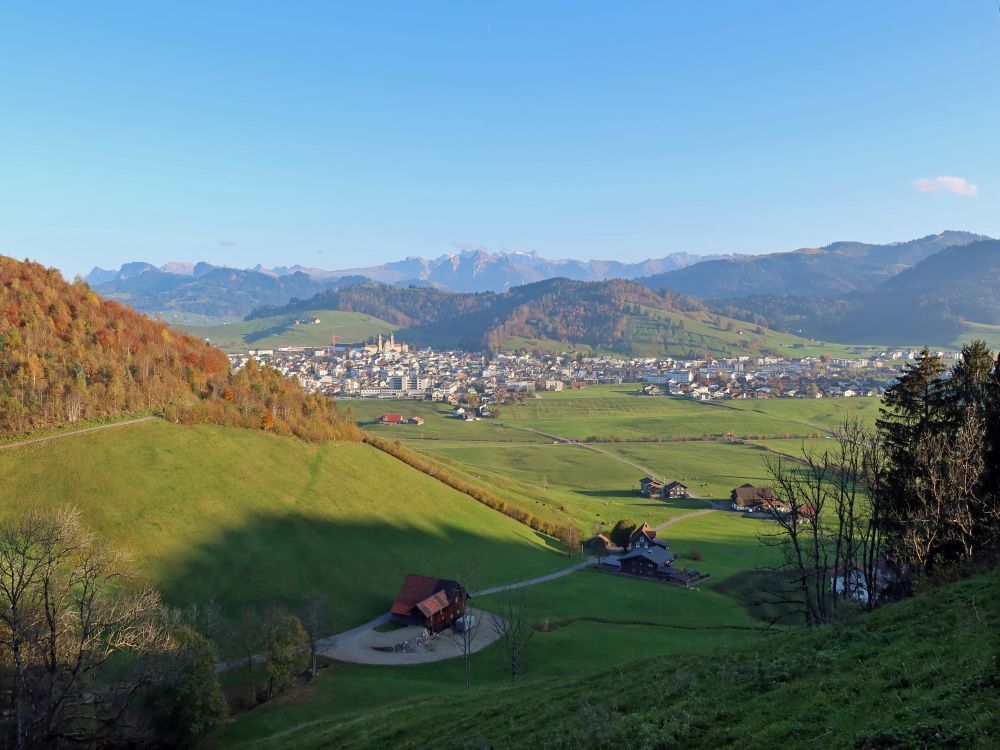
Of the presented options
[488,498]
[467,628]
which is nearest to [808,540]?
[467,628]

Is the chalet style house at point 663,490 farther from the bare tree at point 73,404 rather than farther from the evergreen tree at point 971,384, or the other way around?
the bare tree at point 73,404

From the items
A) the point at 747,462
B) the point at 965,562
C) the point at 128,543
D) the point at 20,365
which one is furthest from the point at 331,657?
the point at 747,462

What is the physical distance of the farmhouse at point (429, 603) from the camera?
58688mm

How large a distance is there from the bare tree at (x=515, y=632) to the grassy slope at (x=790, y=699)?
19.9 m

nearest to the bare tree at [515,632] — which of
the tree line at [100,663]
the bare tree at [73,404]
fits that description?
the tree line at [100,663]

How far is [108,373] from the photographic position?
76.4 m

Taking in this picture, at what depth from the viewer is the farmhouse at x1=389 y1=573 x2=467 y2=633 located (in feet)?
193

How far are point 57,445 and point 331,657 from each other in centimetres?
3932

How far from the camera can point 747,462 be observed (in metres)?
150

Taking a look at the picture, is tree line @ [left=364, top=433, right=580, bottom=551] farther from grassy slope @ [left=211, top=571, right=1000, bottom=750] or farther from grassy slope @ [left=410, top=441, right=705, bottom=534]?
grassy slope @ [left=211, top=571, right=1000, bottom=750]

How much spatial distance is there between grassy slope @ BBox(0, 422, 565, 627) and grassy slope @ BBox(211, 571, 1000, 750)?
112 ft

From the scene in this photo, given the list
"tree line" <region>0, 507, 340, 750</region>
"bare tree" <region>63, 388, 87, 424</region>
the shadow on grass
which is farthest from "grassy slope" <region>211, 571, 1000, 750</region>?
"bare tree" <region>63, 388, 87, 424</region>

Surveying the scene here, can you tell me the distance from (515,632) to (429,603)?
516 inches

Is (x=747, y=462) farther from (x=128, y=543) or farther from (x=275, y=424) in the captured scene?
(x=128, y=543)
